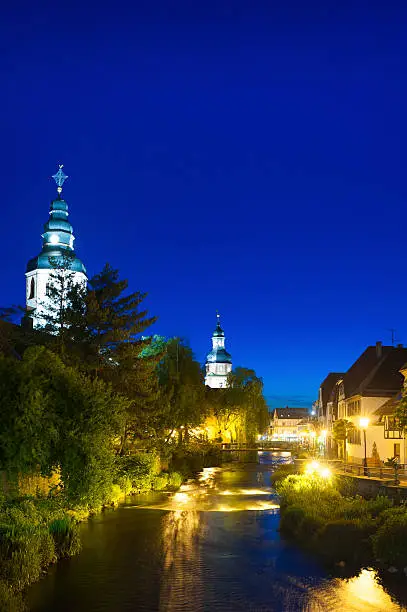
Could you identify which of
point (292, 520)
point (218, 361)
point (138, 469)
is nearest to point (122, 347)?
point (138, 469)

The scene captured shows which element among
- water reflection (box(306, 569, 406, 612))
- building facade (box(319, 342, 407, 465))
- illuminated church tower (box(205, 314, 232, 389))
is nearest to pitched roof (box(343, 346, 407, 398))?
building facade (box(319, 342, 407, 465))

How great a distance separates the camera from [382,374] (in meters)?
52.4

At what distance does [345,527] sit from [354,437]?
28.2 m

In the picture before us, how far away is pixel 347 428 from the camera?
53344 mm

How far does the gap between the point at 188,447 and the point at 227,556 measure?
4080cm

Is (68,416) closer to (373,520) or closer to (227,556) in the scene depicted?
(227,556)

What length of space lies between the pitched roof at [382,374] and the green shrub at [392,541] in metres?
28.2

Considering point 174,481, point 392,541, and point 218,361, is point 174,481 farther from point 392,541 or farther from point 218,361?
point 218,361

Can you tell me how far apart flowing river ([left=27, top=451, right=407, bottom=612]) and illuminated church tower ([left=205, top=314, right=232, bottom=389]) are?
11395cm

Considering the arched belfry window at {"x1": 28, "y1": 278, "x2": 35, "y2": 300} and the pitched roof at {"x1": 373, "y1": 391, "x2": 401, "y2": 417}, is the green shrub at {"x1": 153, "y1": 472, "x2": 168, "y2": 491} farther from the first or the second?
the arched belfry window at {"x1": 28, "y1": 278, "x2": 35, "y2": 300}

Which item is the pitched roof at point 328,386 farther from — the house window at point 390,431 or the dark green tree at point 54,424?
the dark green tree at point 54,424

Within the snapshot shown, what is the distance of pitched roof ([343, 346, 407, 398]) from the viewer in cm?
5134

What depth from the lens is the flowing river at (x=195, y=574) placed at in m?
19.2

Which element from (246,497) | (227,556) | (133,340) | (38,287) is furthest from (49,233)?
(227,556)
